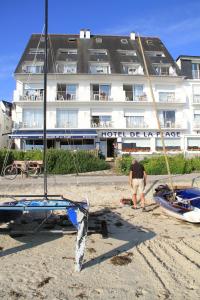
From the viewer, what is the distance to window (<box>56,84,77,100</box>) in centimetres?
4291

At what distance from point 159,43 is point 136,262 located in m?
49.5

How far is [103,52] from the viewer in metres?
47.2

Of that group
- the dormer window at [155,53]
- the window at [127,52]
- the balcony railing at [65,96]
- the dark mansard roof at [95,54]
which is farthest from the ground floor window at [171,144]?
the window at [127,52]

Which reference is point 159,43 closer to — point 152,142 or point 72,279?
point 152,142

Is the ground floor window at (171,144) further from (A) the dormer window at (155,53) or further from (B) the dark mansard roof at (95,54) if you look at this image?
(A) the dormer window at (155,53)

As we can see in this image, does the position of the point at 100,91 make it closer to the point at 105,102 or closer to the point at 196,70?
the point at 105,102

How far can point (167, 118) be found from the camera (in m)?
44.6

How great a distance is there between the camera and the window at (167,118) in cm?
4409

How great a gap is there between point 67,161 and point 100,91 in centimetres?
2175

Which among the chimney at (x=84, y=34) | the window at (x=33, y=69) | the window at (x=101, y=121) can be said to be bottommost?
Result: the window at (x=101, y=121)

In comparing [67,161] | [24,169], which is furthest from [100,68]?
[24,169]

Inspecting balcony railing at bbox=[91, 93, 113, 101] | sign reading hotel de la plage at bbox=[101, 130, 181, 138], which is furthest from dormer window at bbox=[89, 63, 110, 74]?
sign reading hotel de la plage at bbox=[101, 130, 181, 138]

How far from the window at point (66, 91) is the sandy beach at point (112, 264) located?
3374 cm

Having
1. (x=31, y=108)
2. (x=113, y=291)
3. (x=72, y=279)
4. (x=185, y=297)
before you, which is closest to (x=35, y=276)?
(x=72, y=279)
